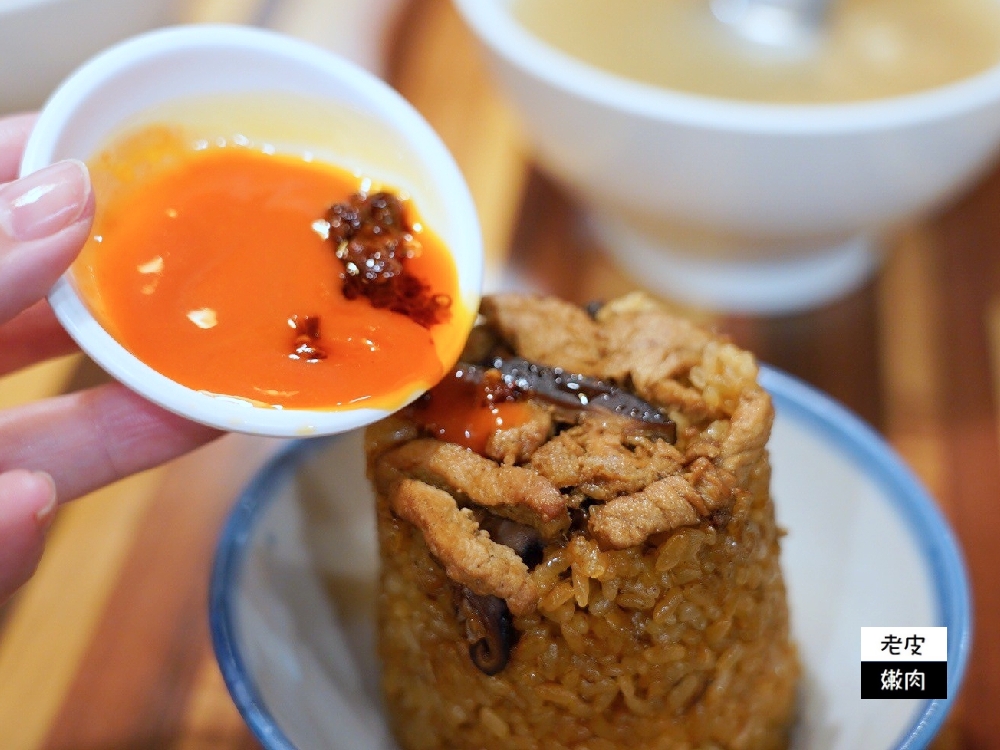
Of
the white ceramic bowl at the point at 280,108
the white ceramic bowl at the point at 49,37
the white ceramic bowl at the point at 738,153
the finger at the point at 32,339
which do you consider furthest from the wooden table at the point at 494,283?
the white ceramic bowl at the point at 280,108

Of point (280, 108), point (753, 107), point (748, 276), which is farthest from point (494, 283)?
point (280, 108)

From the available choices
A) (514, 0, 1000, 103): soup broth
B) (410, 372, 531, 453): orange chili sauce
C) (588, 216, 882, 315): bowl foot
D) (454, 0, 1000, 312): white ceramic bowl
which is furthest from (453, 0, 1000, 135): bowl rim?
(410, 372, 531, 453): orange chili sauce

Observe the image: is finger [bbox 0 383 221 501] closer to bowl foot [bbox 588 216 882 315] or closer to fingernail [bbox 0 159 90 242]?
fingernail [bbox 0 159 90 242]

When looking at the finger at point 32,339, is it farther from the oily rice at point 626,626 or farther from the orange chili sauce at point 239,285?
the oily rice at point 626,626

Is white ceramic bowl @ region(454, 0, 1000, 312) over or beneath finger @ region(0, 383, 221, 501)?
over

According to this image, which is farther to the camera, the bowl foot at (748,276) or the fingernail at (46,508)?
the bowl foot at (748,276)

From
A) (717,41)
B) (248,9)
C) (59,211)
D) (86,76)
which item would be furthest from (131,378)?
(248,9)

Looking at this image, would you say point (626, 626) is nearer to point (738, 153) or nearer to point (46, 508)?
point (46, 508)
